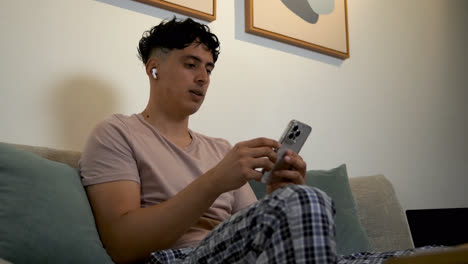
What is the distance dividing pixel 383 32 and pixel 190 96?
5.30ft

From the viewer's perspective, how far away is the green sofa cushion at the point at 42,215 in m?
1.03

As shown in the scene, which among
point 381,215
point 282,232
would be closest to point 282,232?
point 282,232

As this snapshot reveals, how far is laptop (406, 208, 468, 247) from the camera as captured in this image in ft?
7.47

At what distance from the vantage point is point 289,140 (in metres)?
1.10

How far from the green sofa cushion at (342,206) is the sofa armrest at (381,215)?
133 millimetres

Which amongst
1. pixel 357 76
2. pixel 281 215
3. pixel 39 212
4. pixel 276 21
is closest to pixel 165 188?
pixel 39 212

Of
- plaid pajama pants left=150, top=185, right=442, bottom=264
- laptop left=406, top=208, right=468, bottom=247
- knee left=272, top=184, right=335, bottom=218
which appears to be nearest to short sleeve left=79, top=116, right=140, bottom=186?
plaid pajama pants left=150, top=185, right=442, bottom=264

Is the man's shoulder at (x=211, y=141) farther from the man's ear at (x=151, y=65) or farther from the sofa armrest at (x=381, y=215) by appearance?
the sofa armrest at (x=381, y=215)

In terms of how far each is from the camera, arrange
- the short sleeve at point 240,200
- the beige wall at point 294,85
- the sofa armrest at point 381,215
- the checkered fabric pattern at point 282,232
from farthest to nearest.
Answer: the sofa armrest at point 381,215
the beige wall at point 294,85
the short sleeve at point 240,200
the checkered fabric pattern at point 282,232

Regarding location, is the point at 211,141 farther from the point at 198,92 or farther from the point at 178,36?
the point at 178,36

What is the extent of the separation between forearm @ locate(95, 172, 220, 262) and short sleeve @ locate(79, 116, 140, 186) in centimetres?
12

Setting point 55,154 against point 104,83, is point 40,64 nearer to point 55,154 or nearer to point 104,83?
point 104,83

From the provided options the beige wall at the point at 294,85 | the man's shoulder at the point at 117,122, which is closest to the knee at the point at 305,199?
the man's shoulder at the point at 117,122

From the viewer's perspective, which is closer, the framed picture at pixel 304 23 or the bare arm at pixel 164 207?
the bare arm at pixel 164 207
